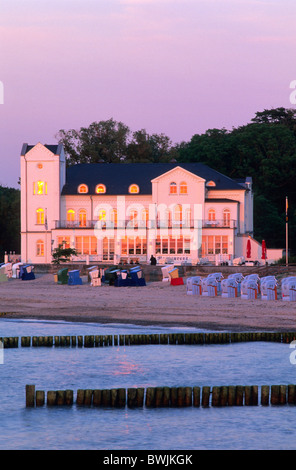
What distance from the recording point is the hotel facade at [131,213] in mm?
81188

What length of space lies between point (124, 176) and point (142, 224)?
261 inches

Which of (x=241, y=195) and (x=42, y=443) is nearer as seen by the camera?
(x=42, y=443)

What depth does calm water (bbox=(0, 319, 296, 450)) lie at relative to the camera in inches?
729

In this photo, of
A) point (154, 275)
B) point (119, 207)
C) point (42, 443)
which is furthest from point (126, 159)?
point (42, 443)

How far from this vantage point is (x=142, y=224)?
82.4 metres

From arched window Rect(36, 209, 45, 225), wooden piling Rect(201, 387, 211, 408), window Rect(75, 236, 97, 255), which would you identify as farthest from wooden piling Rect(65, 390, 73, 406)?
arched window Rect(36, 209, 45, 225)

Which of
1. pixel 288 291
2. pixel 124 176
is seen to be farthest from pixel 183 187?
pixel 288 291

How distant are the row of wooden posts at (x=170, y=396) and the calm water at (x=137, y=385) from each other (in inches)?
7.1

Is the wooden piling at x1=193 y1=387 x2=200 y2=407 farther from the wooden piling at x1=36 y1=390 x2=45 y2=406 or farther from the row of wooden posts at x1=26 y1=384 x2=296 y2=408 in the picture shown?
the wooden piling at x1=36 y1=390 x2=45 y2=406

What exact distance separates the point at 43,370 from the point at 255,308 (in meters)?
13.5

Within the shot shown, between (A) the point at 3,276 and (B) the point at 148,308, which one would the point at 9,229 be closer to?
(A) the point at 3,276

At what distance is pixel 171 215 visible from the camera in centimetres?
8300

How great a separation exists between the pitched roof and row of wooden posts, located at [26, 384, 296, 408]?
64009 millimetres
